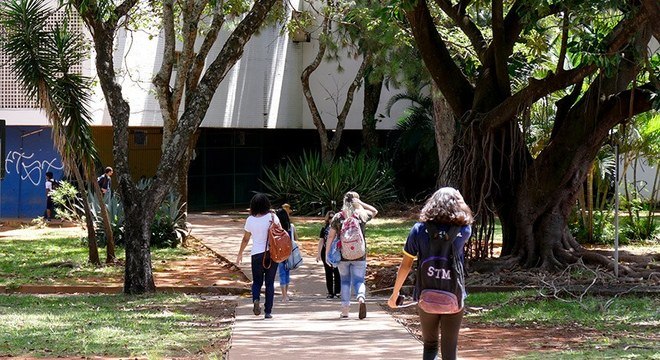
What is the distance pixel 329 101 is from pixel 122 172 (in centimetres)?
2404

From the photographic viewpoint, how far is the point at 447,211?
7.36m

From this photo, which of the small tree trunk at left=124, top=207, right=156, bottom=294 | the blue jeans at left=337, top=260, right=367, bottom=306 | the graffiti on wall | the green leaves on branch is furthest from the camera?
the green leaves on branch

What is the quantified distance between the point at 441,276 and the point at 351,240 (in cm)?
520

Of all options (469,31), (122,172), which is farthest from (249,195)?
(122,172)

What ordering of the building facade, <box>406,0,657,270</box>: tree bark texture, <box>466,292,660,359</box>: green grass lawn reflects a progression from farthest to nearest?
the building facade < <box>406,0,657,270</box>: tree bark texture < <box>466,292,660,359</box>: green grass lawn

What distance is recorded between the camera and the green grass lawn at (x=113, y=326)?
9797mm

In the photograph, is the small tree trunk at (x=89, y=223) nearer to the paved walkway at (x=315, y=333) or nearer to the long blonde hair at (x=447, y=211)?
the paved walkway at (x=315, y=333)

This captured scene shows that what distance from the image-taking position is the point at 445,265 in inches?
290

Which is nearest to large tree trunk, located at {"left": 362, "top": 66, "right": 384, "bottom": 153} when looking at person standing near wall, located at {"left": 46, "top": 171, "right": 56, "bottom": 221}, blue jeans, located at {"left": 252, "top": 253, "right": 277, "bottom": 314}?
person standing near wall, located at {"left": 46, "top": 171, "right": 56, "bottom": 221}

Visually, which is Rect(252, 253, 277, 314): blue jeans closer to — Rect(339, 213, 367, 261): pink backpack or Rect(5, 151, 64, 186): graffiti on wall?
Rect(339, 213, 367, 261): pink backpack

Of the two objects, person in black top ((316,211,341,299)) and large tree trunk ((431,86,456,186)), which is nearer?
person in black top ((316,211,341,299))

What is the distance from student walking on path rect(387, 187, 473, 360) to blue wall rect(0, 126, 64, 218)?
927 inches

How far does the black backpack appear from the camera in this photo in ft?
24.1

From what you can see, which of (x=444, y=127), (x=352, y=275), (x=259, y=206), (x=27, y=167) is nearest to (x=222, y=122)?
(x=27, y=167)
